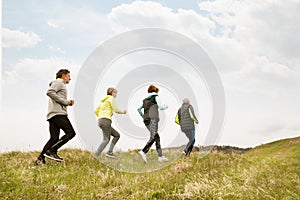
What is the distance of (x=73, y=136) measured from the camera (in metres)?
10.3

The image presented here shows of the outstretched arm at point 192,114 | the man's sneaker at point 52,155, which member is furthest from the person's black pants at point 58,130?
the outstretched arm at point 192,114

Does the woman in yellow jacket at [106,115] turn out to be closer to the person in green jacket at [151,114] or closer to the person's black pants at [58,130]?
the person in green jacket at [151,114]

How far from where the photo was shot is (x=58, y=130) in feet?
33.4

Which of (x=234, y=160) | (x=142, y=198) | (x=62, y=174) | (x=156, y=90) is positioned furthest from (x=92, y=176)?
(x=234, y=160)

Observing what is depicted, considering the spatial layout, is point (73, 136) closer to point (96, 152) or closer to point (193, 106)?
point (96, 152)

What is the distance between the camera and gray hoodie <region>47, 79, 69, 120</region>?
32.5 feet

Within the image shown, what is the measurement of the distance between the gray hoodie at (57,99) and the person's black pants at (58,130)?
147 mm

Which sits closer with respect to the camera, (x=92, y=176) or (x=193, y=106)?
(x=92, y=176)

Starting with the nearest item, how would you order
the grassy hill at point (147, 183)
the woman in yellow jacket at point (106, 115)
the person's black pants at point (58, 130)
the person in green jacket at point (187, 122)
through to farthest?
the grassy hill at point (147, 183)
the person's black pants at point (58, 130)
the person in green jacket at point (187, 122)
the woman in yellow jacket at point (106, 115)

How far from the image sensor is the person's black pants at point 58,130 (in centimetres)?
1006

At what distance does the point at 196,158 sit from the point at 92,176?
13.9 ft

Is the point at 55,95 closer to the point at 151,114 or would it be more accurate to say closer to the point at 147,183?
the point at 151,114

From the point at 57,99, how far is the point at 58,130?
3.13 feet

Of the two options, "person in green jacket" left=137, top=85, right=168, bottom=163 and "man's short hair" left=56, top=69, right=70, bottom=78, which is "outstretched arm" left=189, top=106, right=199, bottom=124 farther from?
"man's short hair" left=56, top=69, right=70, bottom=78
